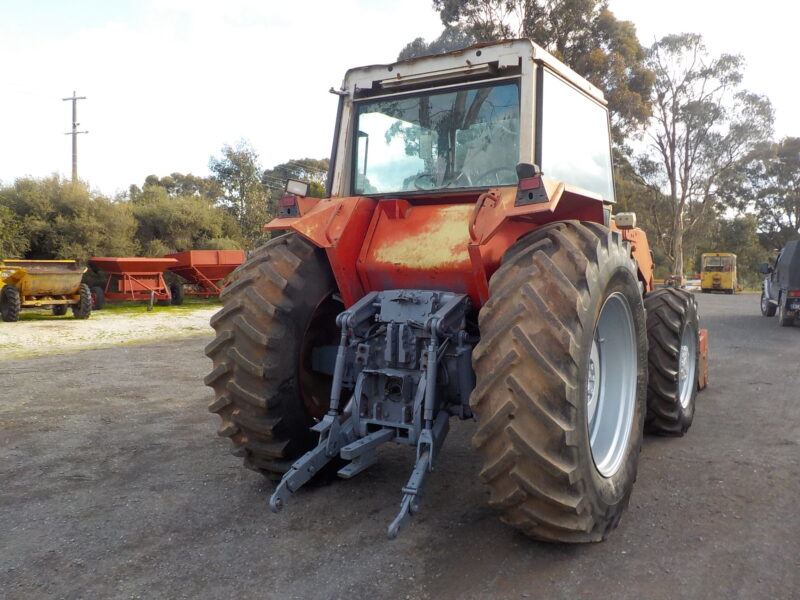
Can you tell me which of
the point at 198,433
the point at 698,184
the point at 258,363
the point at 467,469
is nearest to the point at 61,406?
the point at 198,433

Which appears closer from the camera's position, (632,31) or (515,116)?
(515,116)

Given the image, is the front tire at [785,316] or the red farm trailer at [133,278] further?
the red farm trailer at [133,278]

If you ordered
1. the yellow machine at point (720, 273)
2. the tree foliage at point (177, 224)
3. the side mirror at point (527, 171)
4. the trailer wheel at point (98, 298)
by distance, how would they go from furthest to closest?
the yellow machine at point (720, 273) < the tree foliage at point (177, 224) < the trailer wheel at point (98, 298) < the side mirror at point (527, 171)

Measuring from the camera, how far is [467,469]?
4457mm

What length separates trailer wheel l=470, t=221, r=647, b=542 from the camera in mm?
2885

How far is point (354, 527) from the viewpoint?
3506 mm

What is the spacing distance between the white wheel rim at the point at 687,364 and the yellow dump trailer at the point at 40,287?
14230 mm

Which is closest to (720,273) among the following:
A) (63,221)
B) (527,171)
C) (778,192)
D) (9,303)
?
(778,192)

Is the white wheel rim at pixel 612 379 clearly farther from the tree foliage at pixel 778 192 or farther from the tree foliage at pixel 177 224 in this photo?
the tree foliage at pixel 778 192

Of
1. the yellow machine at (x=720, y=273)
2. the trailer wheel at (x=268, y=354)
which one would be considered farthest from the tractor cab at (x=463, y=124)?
the yellow machine at (x=720, y=273)

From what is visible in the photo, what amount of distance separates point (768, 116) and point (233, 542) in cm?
3773

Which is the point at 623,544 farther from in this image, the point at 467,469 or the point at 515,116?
the point at 515,116

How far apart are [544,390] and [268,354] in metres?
1.64

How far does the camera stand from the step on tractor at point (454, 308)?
2959 millimetres
